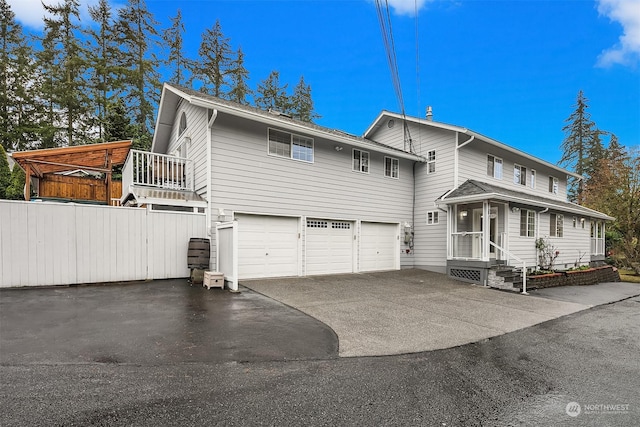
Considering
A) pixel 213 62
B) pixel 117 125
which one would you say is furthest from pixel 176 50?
A: pixel 117 125

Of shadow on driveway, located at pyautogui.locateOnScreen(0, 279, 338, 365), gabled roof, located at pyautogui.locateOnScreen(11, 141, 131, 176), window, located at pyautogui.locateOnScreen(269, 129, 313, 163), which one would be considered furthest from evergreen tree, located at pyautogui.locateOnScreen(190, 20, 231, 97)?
shadow on driveway, located at pyautogui.locateOnScreen(0, 279, 338, 365)

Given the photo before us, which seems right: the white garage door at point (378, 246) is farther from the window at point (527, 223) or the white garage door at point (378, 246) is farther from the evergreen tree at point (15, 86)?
the evergreen tree at point (15, 86)

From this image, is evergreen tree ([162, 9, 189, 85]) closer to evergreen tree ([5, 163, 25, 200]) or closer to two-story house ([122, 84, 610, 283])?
two-story house ([122, 84, 610, 283])

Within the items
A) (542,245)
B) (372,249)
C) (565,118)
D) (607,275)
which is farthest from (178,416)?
(565,118)

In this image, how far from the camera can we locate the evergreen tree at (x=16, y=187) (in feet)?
46.1

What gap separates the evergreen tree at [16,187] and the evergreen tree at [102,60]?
4802 mm

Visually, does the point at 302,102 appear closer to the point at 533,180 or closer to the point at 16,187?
the point at 533,180

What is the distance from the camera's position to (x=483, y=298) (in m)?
8.39

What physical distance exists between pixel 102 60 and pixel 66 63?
177 cm

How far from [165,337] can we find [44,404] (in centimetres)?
182

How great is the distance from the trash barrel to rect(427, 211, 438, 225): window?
9.06 meters

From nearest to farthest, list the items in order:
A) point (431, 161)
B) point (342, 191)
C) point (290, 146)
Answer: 1. point (290, 146)
2. point (342, 191)
3. point (431, 161)

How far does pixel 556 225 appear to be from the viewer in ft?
48.1

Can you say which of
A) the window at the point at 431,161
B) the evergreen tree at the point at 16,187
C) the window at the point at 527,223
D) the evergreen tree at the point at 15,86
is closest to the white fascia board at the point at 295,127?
the window at the point at 431,161
